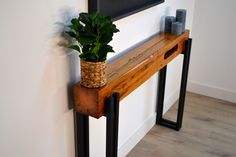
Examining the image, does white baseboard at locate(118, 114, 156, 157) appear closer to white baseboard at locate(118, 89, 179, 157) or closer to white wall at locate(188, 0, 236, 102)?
white baseboard at locate(118, 89, 179, 157)

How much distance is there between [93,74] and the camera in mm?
1406

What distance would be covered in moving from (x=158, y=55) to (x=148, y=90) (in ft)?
1.86

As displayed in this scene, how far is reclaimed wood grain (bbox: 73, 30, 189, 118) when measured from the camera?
1450 mm

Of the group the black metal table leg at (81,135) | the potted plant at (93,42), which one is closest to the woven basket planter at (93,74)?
the potted plant at (93,42)

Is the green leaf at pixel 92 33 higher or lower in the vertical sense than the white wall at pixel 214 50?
higher

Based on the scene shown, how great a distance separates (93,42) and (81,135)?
54 cm

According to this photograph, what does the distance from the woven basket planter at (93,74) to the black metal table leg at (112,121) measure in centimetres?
9

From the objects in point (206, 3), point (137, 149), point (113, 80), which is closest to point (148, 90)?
point (137, 149)

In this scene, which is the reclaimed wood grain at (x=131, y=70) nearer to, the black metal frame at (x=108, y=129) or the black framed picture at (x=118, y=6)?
the black metal frame at (x=108, y=129)

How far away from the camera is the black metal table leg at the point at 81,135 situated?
5.20 ft

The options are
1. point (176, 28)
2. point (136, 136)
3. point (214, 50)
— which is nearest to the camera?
point (176, 28)

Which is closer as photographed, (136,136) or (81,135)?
(81,135)

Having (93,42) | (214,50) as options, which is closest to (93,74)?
(93,42)

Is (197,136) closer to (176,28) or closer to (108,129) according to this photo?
(176,28)
